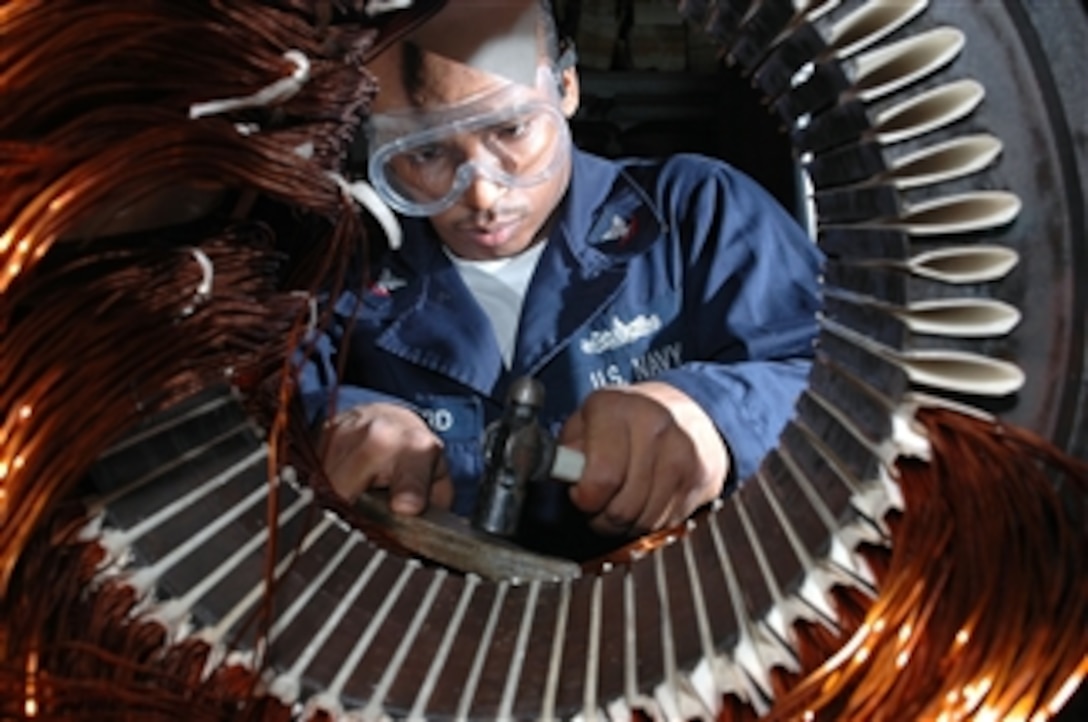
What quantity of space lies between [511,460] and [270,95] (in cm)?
41

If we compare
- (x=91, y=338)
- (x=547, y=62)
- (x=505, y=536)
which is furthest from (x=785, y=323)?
(x=91, y=338)

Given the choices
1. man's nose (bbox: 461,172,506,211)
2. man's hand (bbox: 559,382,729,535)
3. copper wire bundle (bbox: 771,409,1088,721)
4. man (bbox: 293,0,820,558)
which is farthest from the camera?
man's nose (bbox: 461,172,506,211)

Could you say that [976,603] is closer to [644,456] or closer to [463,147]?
[644,456]

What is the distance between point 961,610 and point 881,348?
0.16 meters

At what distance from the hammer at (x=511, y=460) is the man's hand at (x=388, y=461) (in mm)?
132

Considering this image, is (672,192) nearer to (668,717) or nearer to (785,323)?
(785,323)

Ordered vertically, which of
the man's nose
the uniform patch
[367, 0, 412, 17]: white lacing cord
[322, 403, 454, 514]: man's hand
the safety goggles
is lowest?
[322, 403, 454, 514]: man's hand

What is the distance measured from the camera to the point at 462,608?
90cm

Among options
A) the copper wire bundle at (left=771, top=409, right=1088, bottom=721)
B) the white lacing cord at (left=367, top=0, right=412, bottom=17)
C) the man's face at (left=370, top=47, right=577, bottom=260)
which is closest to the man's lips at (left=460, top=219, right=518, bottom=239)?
the man's face at (left=370, top=47, right=577, bottom=260)

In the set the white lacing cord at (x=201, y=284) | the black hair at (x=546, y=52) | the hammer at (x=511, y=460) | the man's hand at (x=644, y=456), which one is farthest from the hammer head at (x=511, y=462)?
the black hair at (x=546, y=52)

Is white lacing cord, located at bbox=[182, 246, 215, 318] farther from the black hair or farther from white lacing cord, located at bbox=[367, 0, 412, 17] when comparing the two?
the black hair

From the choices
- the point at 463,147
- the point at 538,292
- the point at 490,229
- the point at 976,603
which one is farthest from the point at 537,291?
the point at 976,603

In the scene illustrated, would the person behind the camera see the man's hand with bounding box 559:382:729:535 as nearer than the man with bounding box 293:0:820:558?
Yes

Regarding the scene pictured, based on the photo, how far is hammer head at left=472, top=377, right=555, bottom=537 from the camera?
3.25 feet
